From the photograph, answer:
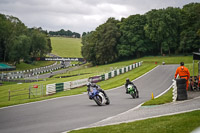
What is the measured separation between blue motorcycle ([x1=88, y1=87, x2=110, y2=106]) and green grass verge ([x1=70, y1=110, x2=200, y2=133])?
573cm

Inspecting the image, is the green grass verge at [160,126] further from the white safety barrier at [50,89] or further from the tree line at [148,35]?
the tree line at [148,35]

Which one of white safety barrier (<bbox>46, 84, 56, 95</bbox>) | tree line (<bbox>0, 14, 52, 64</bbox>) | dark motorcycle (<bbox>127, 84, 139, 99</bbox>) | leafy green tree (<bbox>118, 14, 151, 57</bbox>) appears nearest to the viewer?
dark motorcycle (<bbox>127, 84, 139, 99</bbox>)

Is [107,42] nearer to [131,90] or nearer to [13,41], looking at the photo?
[13,41]

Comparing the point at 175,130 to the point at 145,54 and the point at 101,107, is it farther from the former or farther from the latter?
the point at 145,54

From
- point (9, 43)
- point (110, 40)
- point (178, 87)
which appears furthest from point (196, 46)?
point (178, 87)

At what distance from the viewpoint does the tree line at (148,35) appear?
3275 inches

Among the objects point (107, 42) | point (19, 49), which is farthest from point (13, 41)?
point (107, 42)

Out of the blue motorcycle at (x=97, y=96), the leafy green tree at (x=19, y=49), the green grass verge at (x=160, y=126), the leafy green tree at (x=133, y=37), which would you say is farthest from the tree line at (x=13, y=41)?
the green grass verge at (x=160, y=126)

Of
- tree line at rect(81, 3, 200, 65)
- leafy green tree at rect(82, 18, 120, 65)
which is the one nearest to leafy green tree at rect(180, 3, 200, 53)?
tree line at rect(81, 3, 200, 65)

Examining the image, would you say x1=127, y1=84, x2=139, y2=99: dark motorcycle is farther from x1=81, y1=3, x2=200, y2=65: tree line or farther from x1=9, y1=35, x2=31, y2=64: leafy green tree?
Result: x1=9, y1=35, x2=31, y2=64: leafy green tree

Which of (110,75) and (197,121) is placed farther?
(110,75)

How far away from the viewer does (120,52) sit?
86375mm

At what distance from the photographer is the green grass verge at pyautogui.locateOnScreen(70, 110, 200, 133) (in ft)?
26.2

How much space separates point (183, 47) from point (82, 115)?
73.5 metres
